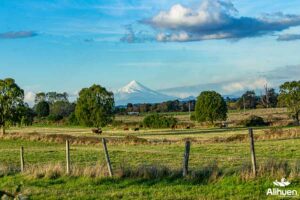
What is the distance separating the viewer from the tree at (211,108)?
9181 cm

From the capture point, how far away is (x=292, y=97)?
81562 mm

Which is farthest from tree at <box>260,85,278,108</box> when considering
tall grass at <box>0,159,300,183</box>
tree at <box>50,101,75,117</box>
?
tall grass at <box>0,159,300,183</box>

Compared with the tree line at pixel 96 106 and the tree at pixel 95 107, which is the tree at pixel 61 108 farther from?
the tree at pixel 95 107

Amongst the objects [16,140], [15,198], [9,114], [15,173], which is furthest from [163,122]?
[15,198]

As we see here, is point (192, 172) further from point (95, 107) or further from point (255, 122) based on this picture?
point (255, 122)

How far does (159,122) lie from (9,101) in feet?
114

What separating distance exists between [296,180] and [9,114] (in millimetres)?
59881

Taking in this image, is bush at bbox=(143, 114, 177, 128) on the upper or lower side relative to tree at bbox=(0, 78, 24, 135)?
lower

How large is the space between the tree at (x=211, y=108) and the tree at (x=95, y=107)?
19.9 meters

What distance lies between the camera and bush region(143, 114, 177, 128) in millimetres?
93688

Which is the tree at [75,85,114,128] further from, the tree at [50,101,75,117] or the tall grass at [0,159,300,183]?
the tree at [50,101,75,117]

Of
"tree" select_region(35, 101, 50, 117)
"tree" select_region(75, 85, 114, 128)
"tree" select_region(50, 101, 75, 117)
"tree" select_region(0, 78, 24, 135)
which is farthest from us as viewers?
"tree" select_region(50, 101, 75, 117)

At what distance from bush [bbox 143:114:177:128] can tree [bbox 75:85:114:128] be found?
15.5 m

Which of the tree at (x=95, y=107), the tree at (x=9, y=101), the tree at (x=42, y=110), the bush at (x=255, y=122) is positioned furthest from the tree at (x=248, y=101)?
the tree at (x=9, y=101)
